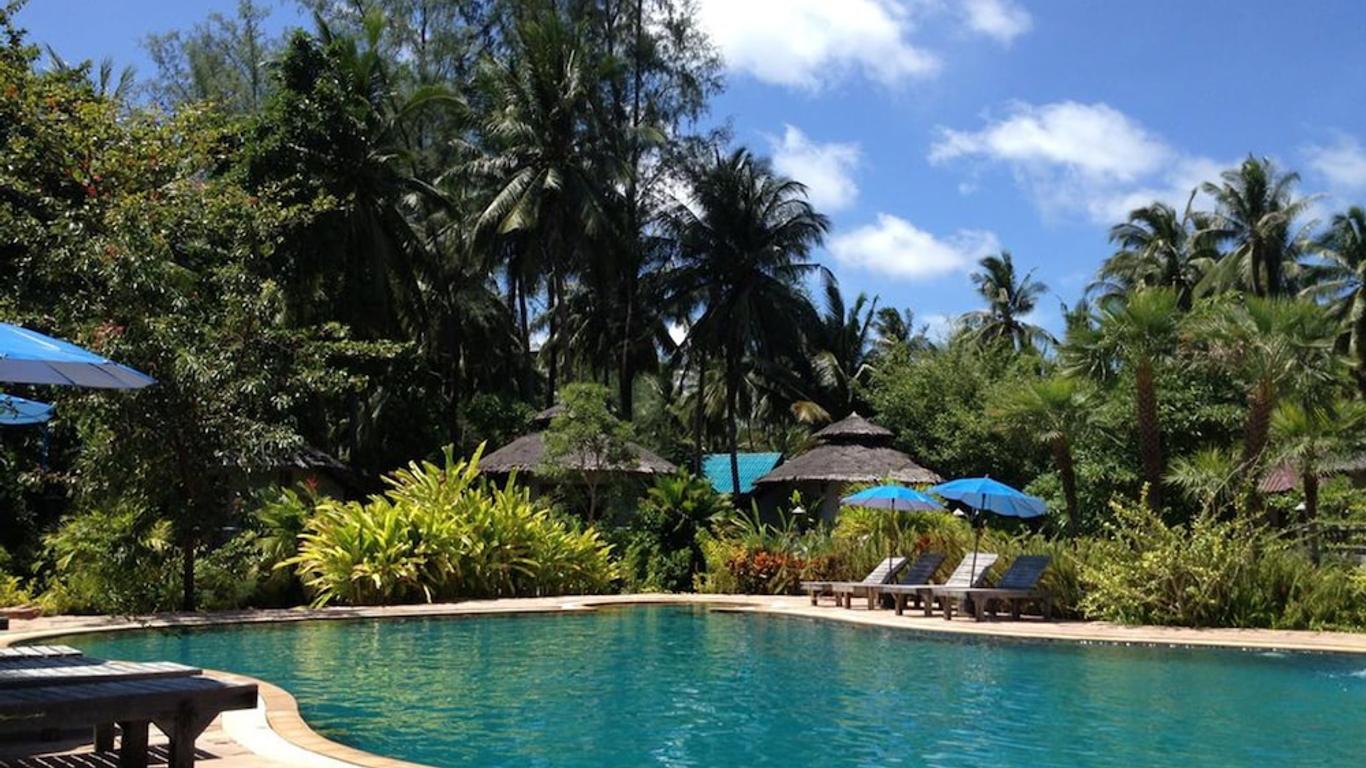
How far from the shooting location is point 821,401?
135ft

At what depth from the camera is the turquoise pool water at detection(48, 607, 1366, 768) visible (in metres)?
7.67

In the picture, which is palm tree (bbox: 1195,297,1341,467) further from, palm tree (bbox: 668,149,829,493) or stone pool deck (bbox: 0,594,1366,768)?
palm tree (bbox: 668,149,829,493)

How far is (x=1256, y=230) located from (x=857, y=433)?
63.7ft

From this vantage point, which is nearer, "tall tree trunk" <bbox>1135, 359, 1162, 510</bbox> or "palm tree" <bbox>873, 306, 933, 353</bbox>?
"tall tree trunk" <bbox>1135, 359, 1162, 510</bbox>

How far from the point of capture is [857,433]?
96.7 feet

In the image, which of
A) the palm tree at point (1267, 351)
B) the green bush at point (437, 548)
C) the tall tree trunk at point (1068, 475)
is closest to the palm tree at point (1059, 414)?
the tall tree trunk at point (1068, 475)

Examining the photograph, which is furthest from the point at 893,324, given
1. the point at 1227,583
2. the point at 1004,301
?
the point at 1227,583

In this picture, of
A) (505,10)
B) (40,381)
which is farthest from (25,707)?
(505,10)

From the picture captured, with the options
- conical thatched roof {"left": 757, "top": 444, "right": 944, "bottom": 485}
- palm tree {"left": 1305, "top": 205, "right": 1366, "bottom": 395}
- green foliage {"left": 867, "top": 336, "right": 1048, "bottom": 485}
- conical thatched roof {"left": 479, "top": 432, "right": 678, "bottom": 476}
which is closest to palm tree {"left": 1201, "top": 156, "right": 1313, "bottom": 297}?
palm tree {"left": 1305, "top": 205, "right": 1366, "bottom": 395}

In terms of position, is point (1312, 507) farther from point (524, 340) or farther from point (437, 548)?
point (524, 340)

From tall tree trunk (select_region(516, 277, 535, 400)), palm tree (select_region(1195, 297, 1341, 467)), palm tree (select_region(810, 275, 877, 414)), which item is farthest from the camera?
palm tree (select_region(810, 275, 877, 414))

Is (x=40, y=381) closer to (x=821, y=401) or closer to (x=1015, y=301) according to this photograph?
(x=821, y=401)

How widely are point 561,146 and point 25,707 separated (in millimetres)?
27059

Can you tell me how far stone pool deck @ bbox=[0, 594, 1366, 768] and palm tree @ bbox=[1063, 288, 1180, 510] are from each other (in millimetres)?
3477
